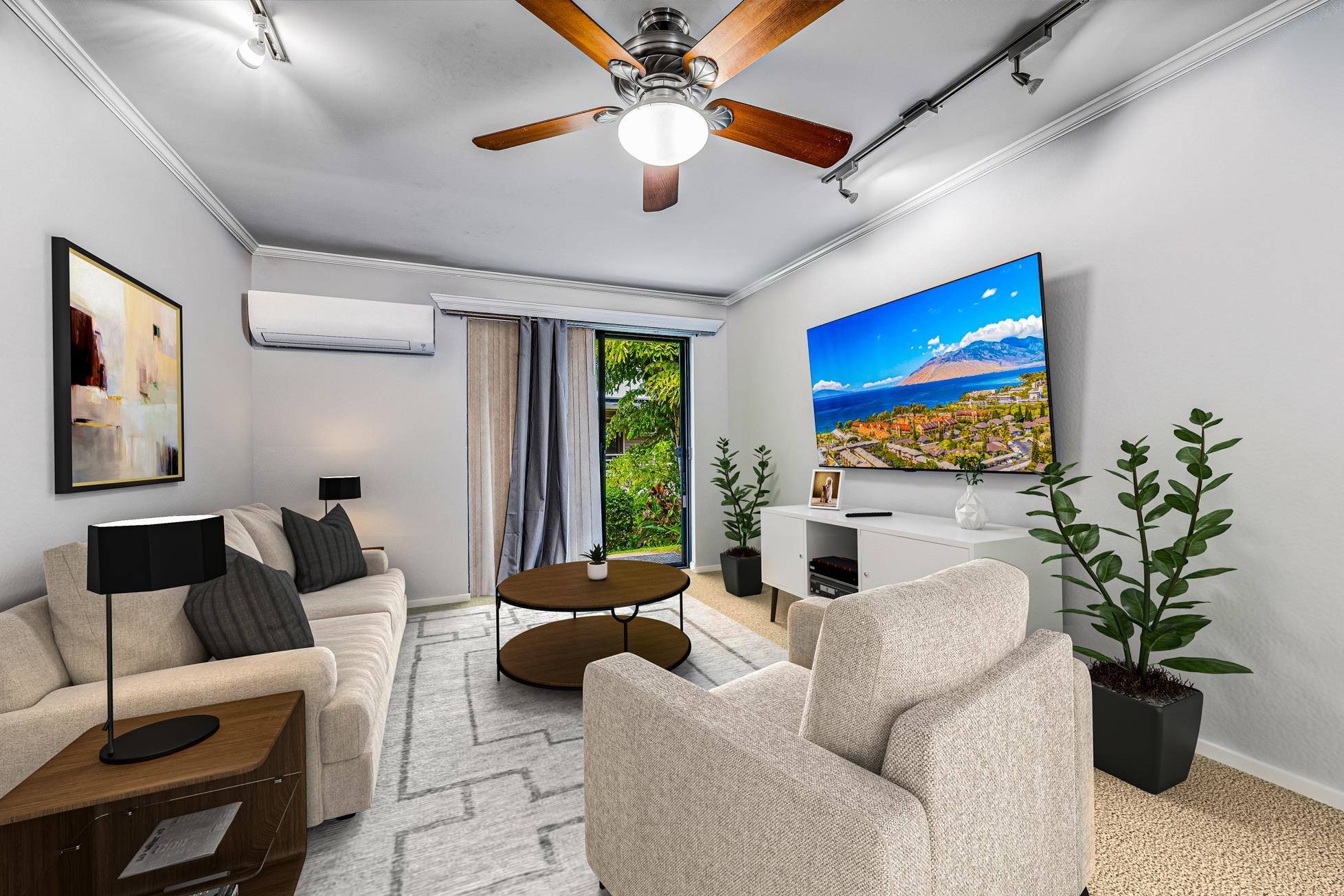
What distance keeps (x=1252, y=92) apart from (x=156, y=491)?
453 centimetres

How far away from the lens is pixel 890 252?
3.49 m

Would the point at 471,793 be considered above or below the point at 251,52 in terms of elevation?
below

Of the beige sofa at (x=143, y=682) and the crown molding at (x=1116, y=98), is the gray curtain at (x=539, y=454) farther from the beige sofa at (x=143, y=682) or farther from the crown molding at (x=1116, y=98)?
the beige sofa at (x=143, y=682)

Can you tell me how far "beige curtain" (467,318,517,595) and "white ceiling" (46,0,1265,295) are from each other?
38.9 inches

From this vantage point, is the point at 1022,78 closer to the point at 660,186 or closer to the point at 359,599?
the point at 660,186

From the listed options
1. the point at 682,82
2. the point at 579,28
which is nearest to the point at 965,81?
the point at 682,82

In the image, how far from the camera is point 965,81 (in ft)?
7.19

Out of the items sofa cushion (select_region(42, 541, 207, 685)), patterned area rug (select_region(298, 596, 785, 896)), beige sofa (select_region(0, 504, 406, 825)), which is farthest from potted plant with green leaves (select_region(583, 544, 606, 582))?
sofa cushion (select_region(42, 541, 207, 685))

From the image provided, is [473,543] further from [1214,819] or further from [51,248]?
[1214,819]

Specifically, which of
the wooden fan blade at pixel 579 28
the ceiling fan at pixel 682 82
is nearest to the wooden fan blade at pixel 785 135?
the ceiling fan at pixel 682 82

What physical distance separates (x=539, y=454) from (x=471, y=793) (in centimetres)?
290

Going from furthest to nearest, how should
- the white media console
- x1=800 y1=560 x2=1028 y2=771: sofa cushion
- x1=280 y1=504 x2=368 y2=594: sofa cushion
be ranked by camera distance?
1. x1=280 y1=504 x2=368 y2=594: sofa cushion
2. the white media console
3. x1=800 y1=560 x2=1028 y2=771: sofa cushion

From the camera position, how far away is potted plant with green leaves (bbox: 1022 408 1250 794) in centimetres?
185

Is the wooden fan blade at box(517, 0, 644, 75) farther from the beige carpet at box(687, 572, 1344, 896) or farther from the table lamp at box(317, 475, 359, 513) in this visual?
the table lamp at box(317, 475, 359, 513)
